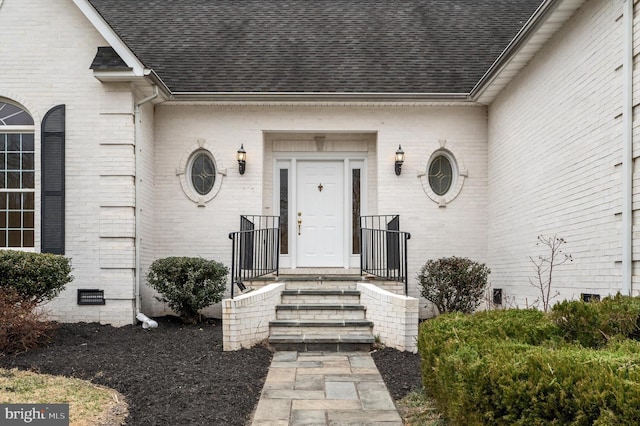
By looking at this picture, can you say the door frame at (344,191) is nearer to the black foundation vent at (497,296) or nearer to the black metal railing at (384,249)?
the black metal railing at (384,249)

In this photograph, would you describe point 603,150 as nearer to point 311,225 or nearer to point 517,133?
point 517,133

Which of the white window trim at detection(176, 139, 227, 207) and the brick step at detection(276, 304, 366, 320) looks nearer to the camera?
the brick step at detection(276, 304, 366, 320)

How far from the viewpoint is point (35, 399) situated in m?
4.95

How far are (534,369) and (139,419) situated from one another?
3156 millimetres

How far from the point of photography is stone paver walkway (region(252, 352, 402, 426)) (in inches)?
188

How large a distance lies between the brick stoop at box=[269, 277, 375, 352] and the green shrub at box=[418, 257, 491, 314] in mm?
1540

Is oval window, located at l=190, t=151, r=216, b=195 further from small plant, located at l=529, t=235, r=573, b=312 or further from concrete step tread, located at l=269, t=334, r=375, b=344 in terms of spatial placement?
small plant, located at l=529, t=235, r=573, b=312

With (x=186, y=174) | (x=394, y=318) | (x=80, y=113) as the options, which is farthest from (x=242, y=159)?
(x=394, y=318)

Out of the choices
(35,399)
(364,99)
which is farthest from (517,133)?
(35,399)

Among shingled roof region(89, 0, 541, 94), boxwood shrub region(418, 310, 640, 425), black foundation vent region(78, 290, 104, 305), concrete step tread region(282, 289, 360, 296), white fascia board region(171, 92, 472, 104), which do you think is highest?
shingled roof region(89, 0, 541, 94)

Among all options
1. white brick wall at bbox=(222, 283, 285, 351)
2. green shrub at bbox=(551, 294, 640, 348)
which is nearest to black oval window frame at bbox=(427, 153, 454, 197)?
white brick wall at bbox=(222, 283, 285, 351)

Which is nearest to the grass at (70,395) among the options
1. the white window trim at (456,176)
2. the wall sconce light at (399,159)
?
the wall sconce light at (399,159)

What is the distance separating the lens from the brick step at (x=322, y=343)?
7609 mm

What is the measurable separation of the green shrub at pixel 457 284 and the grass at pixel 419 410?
438 centimetres
